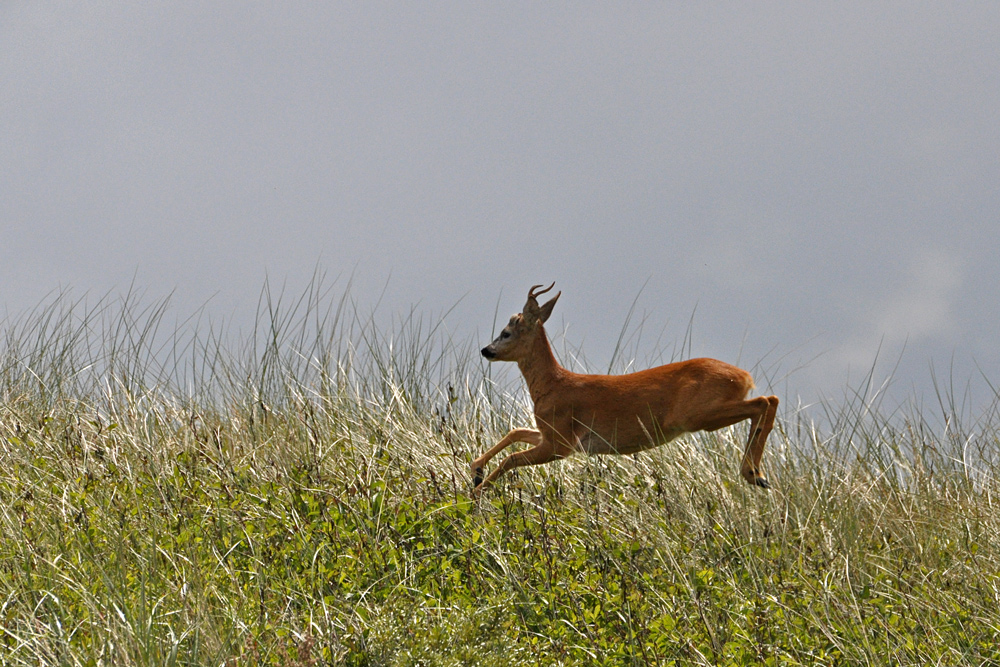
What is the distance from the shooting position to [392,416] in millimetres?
9805

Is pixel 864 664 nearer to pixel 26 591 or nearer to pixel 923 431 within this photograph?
pixel 26 591

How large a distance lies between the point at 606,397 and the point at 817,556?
5.60 ft

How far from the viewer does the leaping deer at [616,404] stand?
7.29m

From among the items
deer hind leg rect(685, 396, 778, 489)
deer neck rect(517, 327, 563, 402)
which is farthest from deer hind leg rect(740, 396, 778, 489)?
deer neck rect(517, 327, 563, 402)

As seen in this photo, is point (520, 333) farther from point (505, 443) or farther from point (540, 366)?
point (505, 443)

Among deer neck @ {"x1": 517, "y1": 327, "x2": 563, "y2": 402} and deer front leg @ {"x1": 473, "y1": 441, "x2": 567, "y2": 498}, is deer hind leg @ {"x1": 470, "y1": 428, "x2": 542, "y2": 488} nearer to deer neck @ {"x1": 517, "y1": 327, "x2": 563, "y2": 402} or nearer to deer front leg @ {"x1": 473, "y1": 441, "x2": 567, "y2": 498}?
deer front leg @ {"x1": 473, "y1": 441, "x2": 567, "y2": 498}

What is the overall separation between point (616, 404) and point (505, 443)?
0.83 m

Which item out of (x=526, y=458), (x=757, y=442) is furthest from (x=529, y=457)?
(x=757, y=442)

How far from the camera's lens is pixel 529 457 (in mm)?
7375

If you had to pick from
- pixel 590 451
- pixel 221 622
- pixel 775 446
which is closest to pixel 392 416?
pixel 590 451

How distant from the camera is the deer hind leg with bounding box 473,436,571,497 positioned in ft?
24.1

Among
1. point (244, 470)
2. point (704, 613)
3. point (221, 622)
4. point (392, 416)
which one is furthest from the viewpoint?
point (392, 416)

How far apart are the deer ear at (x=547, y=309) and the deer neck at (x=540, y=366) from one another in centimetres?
11

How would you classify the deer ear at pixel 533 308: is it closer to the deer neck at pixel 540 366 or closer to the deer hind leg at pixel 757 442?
the deer neck at pixel 540 366
